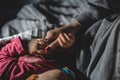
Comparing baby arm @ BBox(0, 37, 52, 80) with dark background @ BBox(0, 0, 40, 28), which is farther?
dark background @ BBox(0, 0, 40, 28)

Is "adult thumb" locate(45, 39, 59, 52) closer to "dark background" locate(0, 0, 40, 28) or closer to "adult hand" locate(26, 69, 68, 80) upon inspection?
"adult hand" locate(26, 69, 68, 80)

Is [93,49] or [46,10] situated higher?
[46,10]

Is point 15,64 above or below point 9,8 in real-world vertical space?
below

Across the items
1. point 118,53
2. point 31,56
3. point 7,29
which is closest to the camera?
point 118,53

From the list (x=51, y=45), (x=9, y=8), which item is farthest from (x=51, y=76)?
(x=9, y=8)

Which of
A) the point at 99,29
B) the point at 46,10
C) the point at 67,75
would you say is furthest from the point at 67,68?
the point at 46,10

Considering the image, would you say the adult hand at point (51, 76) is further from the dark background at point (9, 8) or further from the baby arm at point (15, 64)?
the dark background at point (9, 8)

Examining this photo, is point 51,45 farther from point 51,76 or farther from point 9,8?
point 9,8

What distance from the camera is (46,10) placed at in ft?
4.02

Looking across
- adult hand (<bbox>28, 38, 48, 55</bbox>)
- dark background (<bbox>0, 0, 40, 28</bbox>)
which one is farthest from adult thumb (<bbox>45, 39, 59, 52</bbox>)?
dark background (<bbox>0, 0, 40, 28</bbox>)

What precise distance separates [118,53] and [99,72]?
0.31 feet

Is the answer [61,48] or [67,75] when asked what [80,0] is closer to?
[61,48]

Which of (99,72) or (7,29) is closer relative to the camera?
(99,72)

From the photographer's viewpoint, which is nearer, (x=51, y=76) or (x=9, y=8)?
(x=51, y=76)
